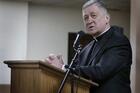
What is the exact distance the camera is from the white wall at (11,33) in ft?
19.5

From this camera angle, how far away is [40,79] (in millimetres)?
1818

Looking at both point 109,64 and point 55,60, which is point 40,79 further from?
point 109,64

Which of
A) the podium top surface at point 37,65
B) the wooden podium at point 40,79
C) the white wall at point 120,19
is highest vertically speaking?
the white wall at point 120,19

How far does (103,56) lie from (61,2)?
164 inches

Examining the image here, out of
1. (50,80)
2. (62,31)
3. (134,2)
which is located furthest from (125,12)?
(50,80)

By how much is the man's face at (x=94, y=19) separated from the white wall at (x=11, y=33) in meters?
3.88

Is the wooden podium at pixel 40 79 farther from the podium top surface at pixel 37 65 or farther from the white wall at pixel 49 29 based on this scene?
the white wall at pixel 49 29

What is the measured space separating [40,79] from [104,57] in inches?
17.8

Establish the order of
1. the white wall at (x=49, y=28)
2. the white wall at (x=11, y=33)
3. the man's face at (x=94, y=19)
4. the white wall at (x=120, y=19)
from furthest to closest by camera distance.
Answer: the white wall at (x=120, y=19) < the white wall at (x=49, y=28) < the white wall at (x=11, y=33) < the man's face at (x=94, y=19)

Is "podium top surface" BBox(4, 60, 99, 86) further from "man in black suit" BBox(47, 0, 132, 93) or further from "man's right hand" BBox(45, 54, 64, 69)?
"man's right hand" BBox(45, 54, 64, 69)

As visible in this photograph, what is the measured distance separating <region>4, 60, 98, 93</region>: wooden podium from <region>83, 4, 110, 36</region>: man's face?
0.42 m

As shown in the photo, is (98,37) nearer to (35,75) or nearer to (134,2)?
(35,75)

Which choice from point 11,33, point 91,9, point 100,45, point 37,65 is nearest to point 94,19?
point 91,9

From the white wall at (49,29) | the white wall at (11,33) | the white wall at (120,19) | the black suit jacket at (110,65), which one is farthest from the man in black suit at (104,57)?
the white wall at (120,19)
